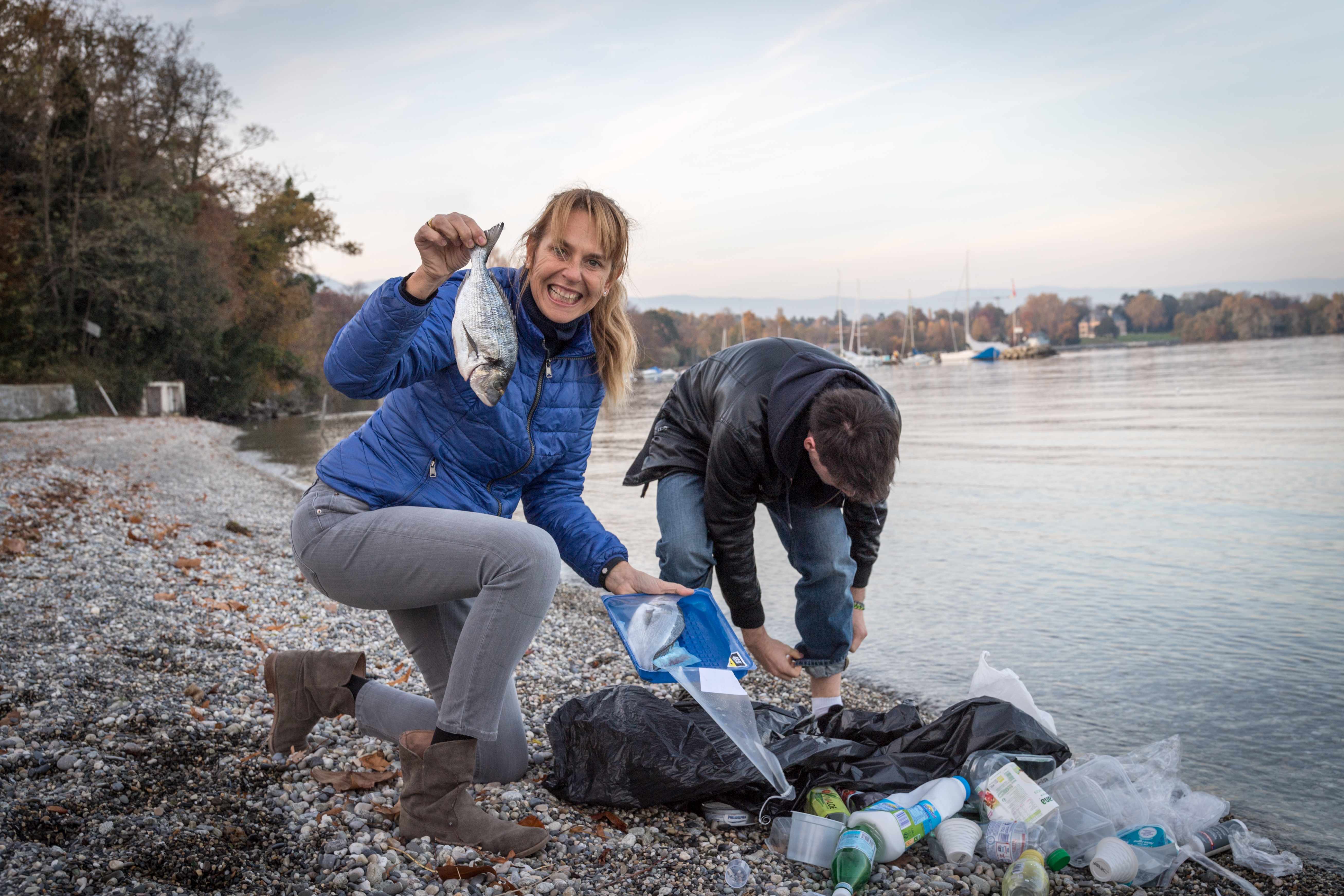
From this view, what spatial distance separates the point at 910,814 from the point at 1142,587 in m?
5.08

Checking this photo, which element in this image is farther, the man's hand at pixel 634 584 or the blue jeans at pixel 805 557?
the blue jeans at pixel 805 557

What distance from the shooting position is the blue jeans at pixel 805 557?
12.3 ft

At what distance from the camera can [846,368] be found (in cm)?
335

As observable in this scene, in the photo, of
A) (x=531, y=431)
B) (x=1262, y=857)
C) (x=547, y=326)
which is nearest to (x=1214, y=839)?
(x=1262, y=857)

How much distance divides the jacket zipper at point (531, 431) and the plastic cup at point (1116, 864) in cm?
217

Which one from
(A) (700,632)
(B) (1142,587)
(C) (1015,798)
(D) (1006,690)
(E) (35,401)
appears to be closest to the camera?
(C) (1015,798)

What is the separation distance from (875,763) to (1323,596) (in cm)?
522

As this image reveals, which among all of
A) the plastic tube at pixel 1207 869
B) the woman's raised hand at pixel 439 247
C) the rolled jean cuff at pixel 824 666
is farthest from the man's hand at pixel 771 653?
the woman's raised hand at pixel 439 247

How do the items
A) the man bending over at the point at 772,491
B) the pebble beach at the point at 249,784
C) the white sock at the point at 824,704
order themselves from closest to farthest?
1. the pebble beach at the point at 249,784
2. the man bending over at the point at 772,491
3. the white sock at the point at 824,704

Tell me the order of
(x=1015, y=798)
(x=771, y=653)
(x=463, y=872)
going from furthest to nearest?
(x=771, y=653) → (x=1015, y=798) → (x=463, y=872)

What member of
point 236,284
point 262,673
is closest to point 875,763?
point 262,673

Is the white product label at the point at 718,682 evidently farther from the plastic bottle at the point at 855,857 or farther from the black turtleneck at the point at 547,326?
the black turtleneck at the point at 547,326

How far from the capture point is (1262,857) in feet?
9.67

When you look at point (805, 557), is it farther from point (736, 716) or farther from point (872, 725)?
point (736, 716)
